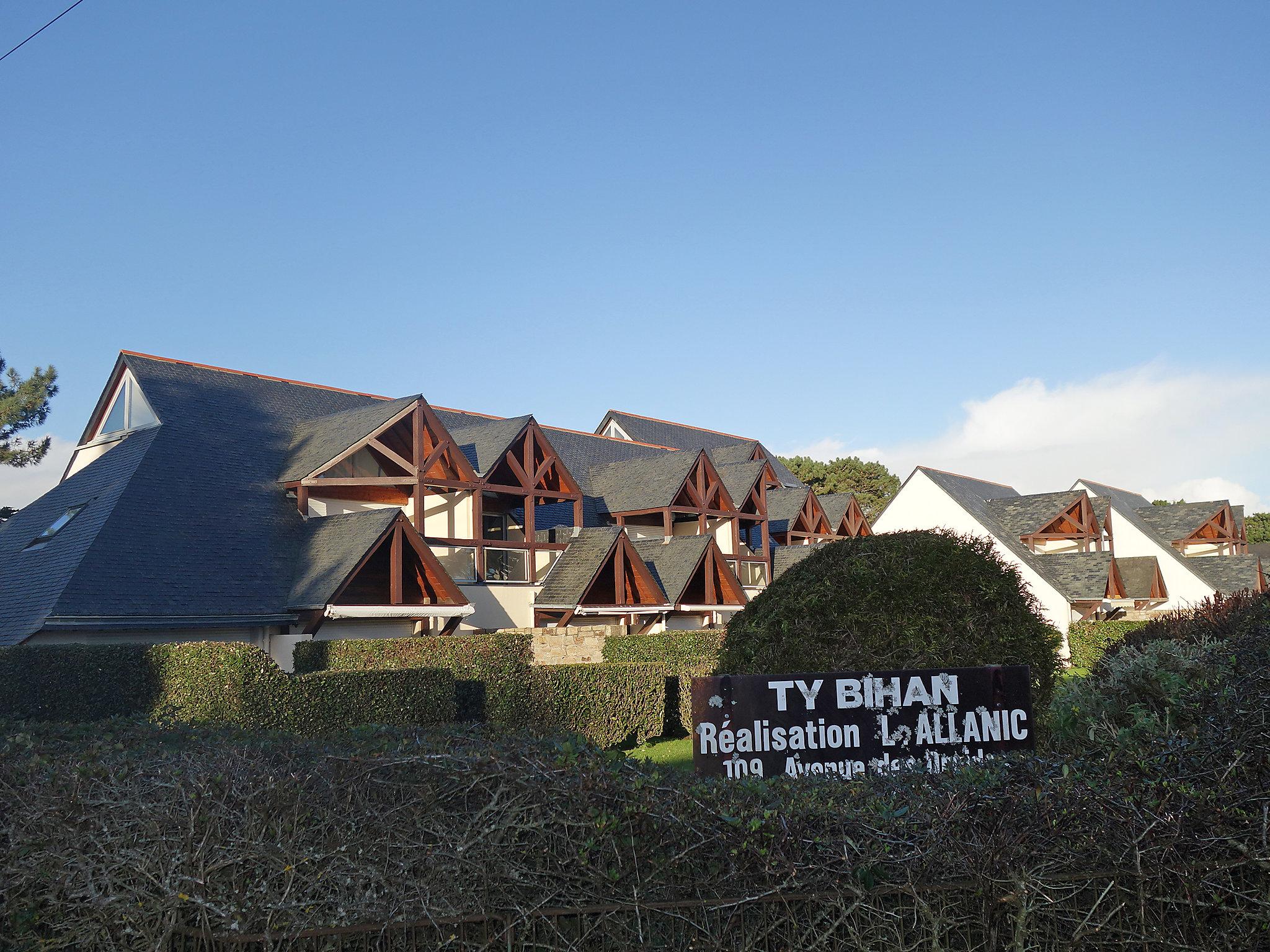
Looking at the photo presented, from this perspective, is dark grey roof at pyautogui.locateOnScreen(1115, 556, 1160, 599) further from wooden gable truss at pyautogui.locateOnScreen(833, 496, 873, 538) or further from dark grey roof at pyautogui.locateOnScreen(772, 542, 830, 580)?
dark grey roof at pyautogui.locateOnScreen(772, 542, 830, 580)

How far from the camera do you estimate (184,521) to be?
20.9 metres

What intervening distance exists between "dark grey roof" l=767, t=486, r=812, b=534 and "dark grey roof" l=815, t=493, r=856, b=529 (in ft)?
5.49

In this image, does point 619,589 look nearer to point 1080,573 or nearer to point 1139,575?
point 1080,573

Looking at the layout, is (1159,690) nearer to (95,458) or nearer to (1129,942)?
(1129,942)

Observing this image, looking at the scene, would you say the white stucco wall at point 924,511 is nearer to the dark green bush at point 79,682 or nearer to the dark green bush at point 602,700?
the dark green bush at point 602,700

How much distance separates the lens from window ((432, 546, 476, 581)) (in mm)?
24828

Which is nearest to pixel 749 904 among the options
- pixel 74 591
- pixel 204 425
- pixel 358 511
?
pixel 74 591

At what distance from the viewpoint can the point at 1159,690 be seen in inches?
287

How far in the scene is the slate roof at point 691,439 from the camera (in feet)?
130

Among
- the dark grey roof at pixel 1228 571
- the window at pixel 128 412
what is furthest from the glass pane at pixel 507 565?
the dark grey roof at pixel 1228 571

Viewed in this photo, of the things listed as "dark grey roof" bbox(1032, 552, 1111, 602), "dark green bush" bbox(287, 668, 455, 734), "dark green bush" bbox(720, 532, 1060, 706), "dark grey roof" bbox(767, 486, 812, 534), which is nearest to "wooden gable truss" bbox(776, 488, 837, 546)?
"dark grey roof" bbox(767, 486, 812, 534)

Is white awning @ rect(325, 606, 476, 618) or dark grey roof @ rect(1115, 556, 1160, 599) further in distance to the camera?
dark grey roof @ rect(1115, 556, 1160, 599)

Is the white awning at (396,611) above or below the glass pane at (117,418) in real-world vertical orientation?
below

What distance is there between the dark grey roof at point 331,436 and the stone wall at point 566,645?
6045 millimetres
